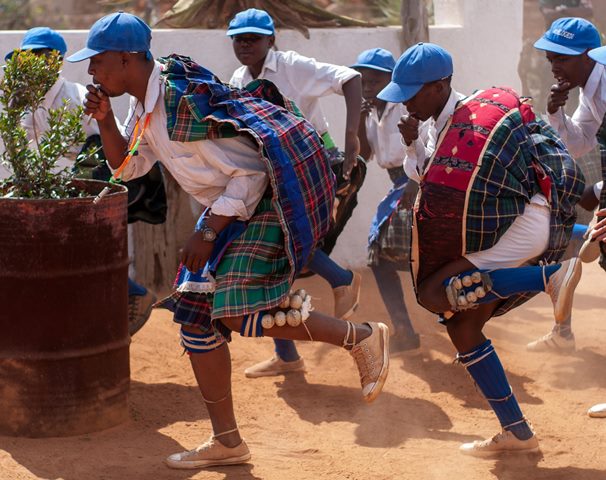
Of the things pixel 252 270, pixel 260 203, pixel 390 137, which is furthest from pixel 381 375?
pixel 390 137

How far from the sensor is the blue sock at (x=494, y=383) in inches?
189

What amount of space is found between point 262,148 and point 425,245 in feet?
3.05

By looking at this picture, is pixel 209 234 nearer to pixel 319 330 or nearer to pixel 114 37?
pixel 319 330

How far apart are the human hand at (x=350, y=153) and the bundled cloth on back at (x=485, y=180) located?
1819 mm

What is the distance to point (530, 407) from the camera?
5.93 meters

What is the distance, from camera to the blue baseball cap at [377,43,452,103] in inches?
186

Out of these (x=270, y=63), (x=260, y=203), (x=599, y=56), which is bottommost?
(x=260, y=203)

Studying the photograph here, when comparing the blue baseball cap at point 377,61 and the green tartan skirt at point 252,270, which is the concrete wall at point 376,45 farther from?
the green tartan skirt at point 252,270

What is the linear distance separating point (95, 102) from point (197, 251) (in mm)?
767

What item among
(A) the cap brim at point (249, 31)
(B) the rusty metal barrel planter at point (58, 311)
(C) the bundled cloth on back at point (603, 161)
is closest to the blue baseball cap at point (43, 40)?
(A) the cap brim at point (249, 31)

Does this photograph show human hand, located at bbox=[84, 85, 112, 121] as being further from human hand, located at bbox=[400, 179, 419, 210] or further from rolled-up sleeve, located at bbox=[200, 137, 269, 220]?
human hand, located at bbox=[400, 179, 419, 210]

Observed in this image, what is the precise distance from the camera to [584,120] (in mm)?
6223

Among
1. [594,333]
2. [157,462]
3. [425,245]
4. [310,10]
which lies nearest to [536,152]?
[425,245]

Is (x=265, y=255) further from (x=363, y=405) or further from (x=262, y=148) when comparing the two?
(x=363, y=405)
